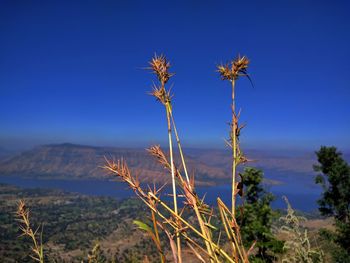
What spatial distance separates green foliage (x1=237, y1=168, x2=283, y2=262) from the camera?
60.8 ft

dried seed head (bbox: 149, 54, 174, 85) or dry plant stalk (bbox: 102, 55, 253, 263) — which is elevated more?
dried seed head (bbox: 149, 54, 174, 85)

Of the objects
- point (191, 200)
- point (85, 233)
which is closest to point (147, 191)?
point (191, 200)

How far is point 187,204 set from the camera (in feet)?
3.02

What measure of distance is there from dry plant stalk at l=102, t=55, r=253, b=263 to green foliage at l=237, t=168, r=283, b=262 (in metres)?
16.9

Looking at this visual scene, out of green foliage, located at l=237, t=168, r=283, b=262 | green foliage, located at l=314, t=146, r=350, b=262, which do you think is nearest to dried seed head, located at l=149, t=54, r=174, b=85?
green foliage, located at l=237, t=168, r=283, b=262

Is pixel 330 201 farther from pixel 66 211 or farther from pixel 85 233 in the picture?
pixel 66 211

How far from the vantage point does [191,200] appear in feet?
3.02

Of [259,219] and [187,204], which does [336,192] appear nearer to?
[259,219]

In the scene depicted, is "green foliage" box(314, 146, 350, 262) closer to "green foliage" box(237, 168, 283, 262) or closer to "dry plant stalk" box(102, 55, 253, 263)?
"green foliage" box(237, 168, 283, 262)

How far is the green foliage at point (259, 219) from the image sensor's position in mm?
18531

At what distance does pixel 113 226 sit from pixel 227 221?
154201 mm

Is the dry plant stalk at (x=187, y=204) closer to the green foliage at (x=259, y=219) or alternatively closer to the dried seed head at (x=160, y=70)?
the dried seed head at (x=160, y=70)

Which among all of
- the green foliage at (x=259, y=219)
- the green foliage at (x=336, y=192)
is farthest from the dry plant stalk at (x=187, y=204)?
the green foliage at (x=336, y=192)

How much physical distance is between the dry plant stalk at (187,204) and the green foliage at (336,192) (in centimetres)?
2185
